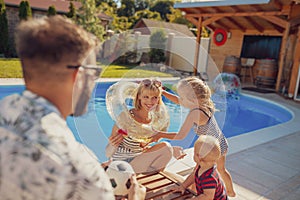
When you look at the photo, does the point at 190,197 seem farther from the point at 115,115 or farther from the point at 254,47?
Answer: the point at 254,47

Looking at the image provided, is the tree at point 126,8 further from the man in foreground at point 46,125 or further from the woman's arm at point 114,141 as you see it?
the man in foreground at point 46,125

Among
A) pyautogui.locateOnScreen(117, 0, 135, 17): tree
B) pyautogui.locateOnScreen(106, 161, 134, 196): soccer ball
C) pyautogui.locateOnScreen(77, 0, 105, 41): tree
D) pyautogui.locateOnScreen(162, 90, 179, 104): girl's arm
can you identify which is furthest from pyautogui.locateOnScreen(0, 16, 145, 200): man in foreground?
pyautogui.locateOnScreen(117, 0, 135, 17): tree

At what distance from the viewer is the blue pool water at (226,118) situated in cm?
295

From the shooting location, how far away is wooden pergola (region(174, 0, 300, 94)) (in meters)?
9.31

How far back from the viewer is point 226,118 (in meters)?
8.00

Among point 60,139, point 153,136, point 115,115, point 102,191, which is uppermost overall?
point 60,139

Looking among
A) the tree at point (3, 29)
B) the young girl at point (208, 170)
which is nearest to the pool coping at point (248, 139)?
the young girl at point (208, 170)

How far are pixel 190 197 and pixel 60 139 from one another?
64.6 inches

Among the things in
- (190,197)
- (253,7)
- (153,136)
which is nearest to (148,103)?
(153,136)

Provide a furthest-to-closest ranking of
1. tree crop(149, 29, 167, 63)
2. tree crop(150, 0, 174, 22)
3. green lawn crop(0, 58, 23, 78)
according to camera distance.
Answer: tree crop(150, 0, 174, 22) < green lawn crop(0, 58, 23, 78) < tree crop(149, 29, 167, 63)

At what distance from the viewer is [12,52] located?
49.0ft

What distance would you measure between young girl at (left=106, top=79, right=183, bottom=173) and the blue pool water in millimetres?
296

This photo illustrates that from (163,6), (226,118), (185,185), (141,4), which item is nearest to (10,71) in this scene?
(226,118)

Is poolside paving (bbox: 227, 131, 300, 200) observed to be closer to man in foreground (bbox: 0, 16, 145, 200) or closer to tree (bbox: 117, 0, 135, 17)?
man in foreground (bbox: 0, 16, 145, 200)
